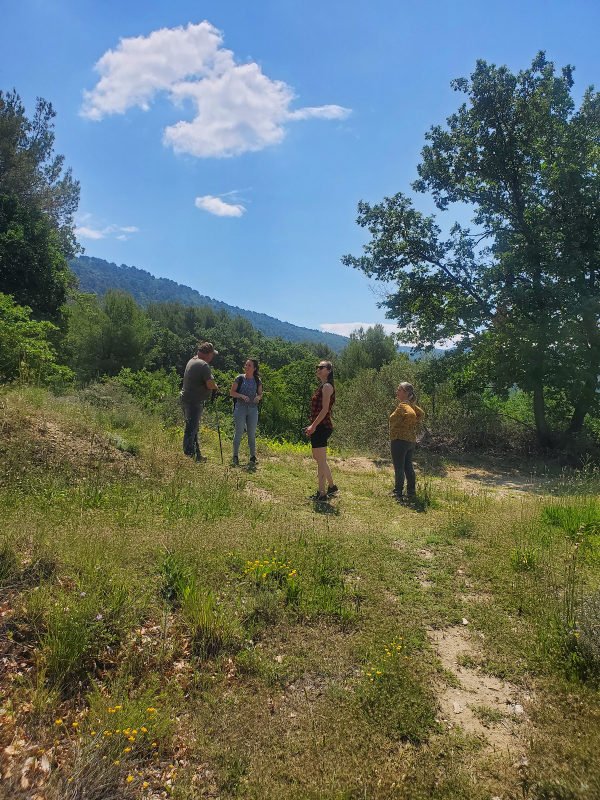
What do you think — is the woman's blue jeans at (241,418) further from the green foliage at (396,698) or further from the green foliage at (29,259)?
the green foliage at (29,259)

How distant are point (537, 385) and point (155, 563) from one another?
11632 mm

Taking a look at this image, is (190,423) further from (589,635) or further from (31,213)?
(31,213)

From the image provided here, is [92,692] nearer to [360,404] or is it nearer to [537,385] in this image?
[537,385]

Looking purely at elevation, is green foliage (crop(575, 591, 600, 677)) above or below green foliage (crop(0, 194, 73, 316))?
below

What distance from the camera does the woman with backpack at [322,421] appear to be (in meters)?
6.11

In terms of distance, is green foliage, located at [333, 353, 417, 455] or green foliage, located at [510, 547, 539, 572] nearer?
green foliage, located at [510, 547, 539, 572]

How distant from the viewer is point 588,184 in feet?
36.3

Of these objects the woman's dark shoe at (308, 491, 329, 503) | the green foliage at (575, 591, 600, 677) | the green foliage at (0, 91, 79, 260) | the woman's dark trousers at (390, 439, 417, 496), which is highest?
the green foliage at (0, 91, 79, 260)

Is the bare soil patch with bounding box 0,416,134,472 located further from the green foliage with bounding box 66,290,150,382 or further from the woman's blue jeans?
the green foliage with bounding box 66,290,150,382

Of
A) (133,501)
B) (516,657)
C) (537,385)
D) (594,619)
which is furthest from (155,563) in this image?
(537,385)

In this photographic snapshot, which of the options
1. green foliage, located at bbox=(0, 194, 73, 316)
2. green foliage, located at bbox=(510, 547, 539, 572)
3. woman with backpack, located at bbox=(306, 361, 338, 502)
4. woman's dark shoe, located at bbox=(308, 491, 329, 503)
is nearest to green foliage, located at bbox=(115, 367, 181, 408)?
green foliage, located at bbox=(0, 194, 73, 316)

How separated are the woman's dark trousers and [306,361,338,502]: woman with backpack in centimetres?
114

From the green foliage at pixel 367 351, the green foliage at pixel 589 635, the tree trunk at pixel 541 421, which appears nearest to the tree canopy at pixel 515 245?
the tree trunk at pixel 541 421

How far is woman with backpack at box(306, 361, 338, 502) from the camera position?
6.11 meters
